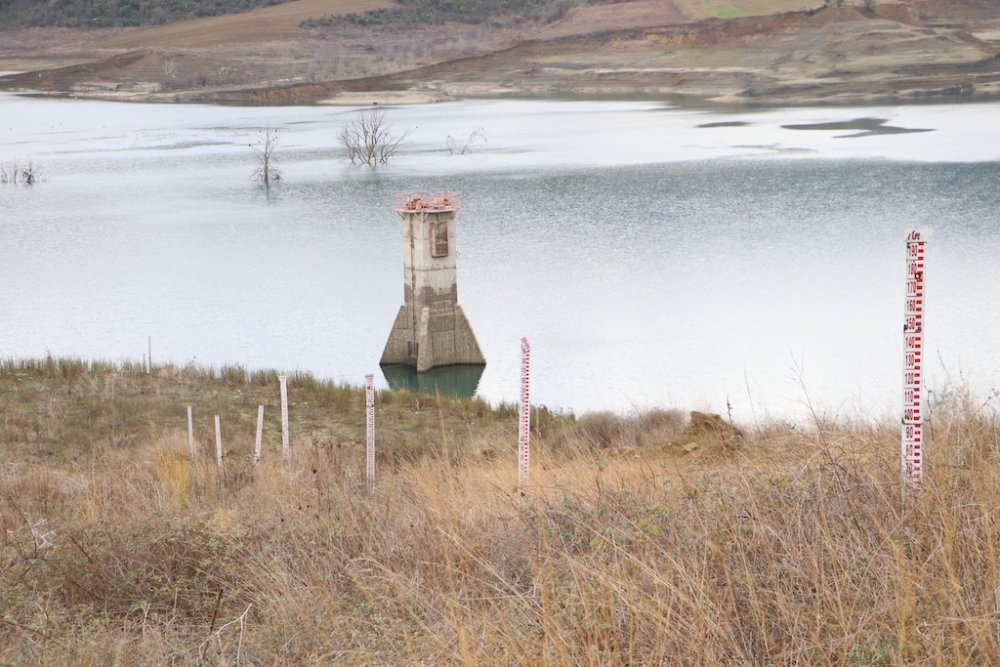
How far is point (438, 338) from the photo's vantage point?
2570 cm

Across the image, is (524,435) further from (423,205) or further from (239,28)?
(239,28)

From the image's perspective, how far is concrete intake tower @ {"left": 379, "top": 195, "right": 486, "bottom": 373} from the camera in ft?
81.9

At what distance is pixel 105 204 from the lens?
1980 inches

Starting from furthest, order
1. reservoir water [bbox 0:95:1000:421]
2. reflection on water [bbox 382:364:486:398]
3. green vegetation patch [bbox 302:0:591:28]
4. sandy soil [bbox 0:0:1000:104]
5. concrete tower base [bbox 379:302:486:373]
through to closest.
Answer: green vegetation patch [bbox 302:0:591:28], sandy soil [bbox 0:0:1000:104], concrete tower base [bbox 379:302:486:373], reflection on water [bbox 382:364:486:398], reservoir water [bbox 0:95:1000:421]

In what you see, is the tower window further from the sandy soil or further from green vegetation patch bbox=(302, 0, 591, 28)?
green vegetation patch bbox=(302, 0, 591, 28)

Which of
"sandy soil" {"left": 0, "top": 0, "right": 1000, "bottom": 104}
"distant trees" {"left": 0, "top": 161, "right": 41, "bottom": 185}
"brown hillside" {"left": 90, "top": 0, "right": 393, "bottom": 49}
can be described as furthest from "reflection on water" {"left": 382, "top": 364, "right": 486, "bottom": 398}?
"brown hillside" {"left": 90, "top": 0, "right": 393, "bottom": 49}

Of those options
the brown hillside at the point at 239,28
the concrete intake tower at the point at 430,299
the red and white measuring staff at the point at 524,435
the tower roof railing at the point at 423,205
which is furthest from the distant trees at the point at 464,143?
the brown hillside at the point at 239,28

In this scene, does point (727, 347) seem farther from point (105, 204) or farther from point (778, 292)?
point (105, 204)

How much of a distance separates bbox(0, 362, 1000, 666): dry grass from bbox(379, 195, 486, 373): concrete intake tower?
56.4ft

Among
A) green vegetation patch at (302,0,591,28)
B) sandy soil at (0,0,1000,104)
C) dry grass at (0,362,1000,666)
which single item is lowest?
dry grass at (0,362,1000,666)

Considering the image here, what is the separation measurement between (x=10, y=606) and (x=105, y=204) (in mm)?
46998

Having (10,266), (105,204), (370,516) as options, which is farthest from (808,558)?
(105,204)

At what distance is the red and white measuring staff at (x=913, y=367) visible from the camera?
4.76 metres

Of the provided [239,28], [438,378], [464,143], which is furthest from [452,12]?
[438,378]
